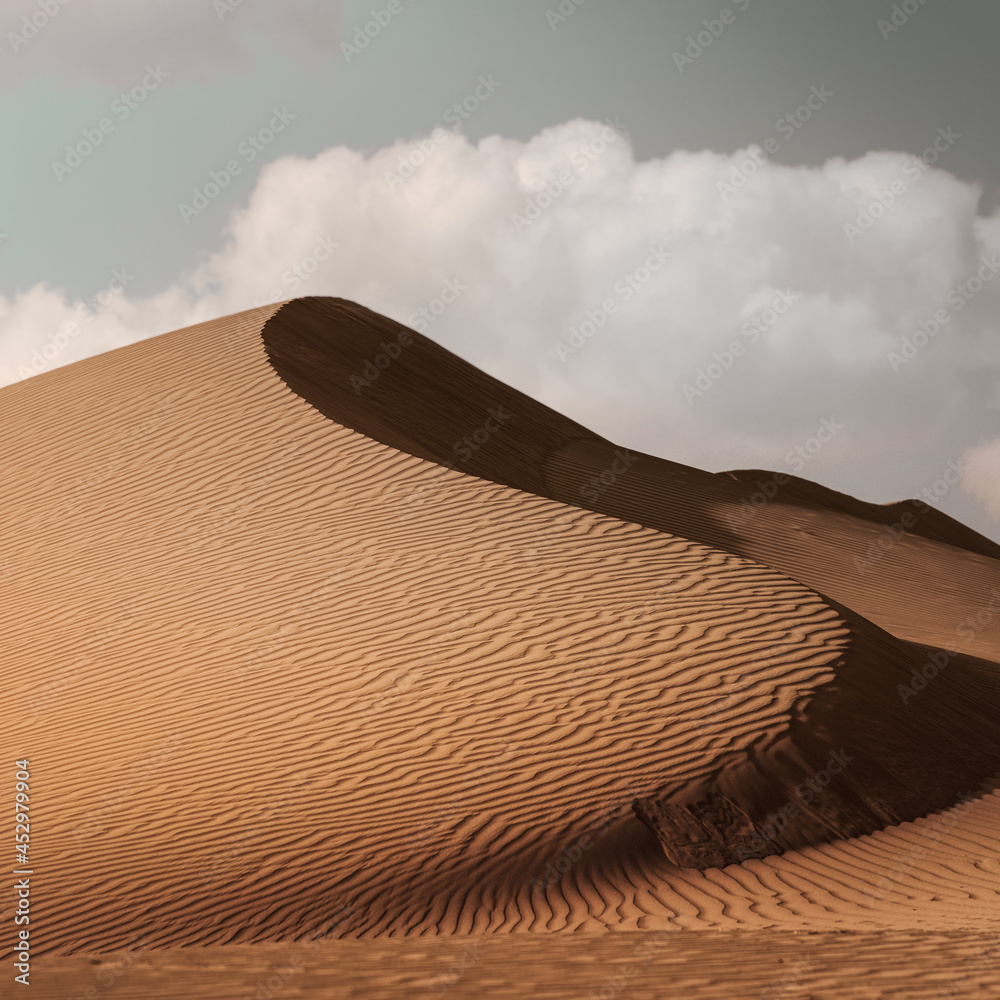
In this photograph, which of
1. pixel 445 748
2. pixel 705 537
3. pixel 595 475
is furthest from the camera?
pixel 595 475

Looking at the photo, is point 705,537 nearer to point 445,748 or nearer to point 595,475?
point 595,475

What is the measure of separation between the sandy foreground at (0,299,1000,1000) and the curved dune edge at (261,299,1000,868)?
0.05 metres

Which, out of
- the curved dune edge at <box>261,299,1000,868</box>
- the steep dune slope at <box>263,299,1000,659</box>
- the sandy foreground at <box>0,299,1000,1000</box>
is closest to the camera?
the sandy foreground at <box>0,299,1000,1000</box>

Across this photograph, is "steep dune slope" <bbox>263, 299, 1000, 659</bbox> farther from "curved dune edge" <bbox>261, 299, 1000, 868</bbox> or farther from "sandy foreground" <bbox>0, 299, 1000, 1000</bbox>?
"sandy foreground" <bbox>0, 299, 1000, 1000</bbox>

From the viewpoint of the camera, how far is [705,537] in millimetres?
18172

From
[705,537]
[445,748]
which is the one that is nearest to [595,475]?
[705,537]

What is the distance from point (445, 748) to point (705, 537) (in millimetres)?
11486

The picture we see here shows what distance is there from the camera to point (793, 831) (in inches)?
284

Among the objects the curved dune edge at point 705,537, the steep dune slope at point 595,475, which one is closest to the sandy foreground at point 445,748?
the curved dune edge at point 705,537

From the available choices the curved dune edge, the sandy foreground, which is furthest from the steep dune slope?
the sandy foreground

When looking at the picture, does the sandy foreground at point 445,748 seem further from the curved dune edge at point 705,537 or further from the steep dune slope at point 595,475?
the steep dune slope at point 595,475

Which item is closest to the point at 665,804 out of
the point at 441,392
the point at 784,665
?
the point at 784,665

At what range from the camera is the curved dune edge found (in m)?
7.28

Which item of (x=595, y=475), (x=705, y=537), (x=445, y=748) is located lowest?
(x=445, y=748)
